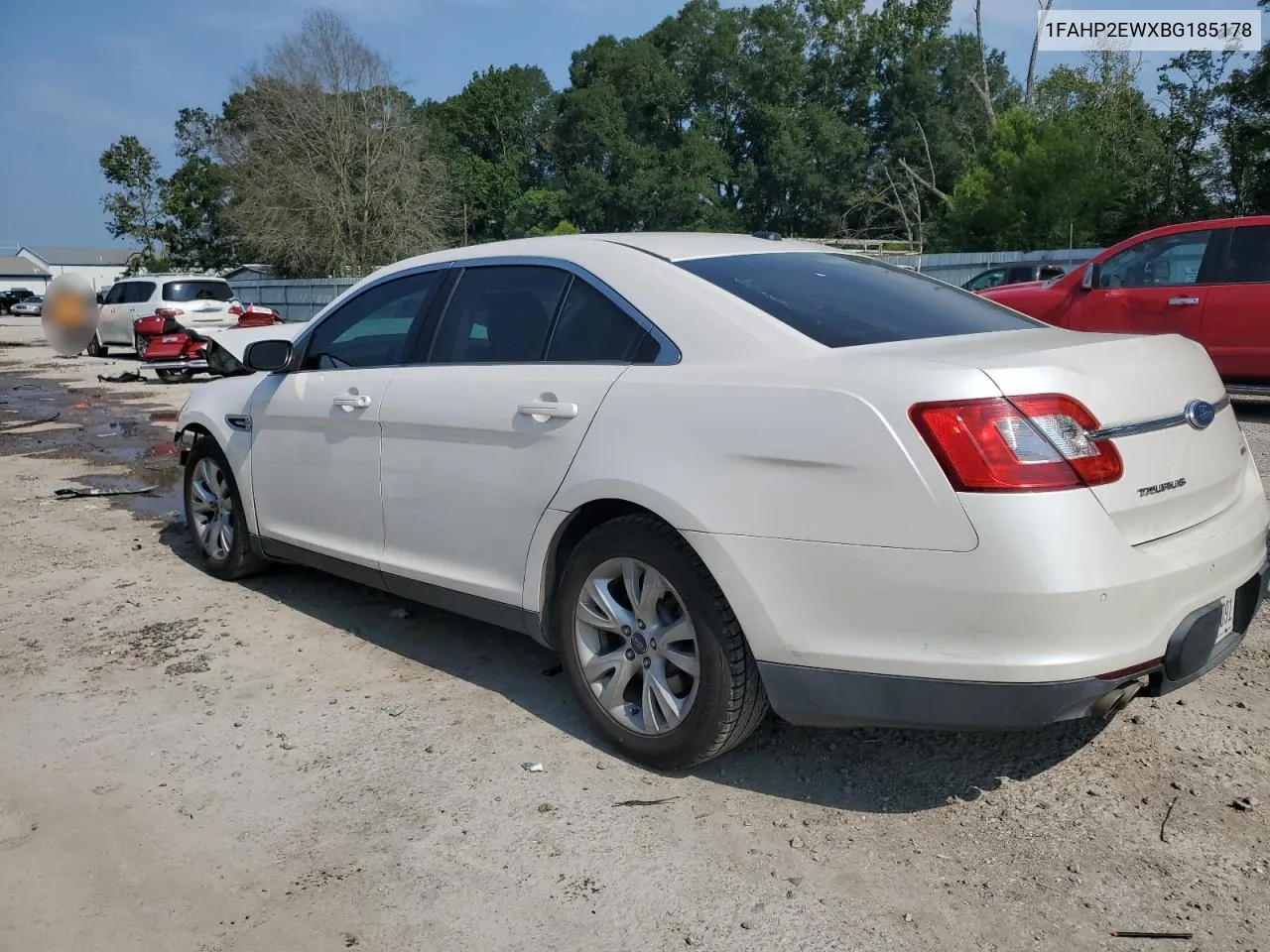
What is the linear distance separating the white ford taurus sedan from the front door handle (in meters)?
0.02

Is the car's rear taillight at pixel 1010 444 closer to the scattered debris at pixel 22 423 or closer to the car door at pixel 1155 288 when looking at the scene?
the car door at pixel 1155 288

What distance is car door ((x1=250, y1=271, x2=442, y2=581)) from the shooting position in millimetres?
4453

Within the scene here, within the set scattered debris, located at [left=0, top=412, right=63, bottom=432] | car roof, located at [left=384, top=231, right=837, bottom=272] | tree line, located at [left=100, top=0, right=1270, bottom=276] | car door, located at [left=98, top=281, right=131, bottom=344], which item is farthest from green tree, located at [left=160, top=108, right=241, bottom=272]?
car roof, located at [left=384, top=231, right=837, bottom=272]

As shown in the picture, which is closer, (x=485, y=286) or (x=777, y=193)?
(x=485, y=286)

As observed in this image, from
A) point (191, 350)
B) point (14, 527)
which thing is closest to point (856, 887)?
point (14, 527)

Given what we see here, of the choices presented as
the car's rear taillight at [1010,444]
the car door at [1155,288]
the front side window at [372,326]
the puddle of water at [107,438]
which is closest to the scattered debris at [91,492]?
the puddle of water at [107,438]

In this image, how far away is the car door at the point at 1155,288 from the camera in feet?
33.1

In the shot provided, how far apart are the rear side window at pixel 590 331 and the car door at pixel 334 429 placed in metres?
0.87

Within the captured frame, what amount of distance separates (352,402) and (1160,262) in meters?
8.71

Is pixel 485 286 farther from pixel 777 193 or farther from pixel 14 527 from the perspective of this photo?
pixel 777 193

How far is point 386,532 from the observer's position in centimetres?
435

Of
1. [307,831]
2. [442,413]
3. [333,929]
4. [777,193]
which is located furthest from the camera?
[777,193]

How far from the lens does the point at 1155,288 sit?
408 inches

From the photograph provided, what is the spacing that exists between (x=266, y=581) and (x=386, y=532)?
67.4 inches
